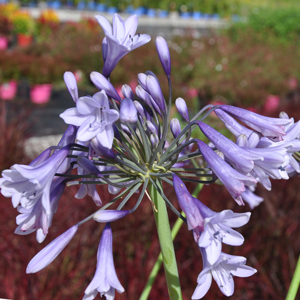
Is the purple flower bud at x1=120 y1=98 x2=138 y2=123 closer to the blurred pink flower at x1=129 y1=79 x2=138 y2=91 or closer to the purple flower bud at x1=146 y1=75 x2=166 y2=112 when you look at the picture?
the purple flower bud at x1=146 y1=75 x2=166 y2=112

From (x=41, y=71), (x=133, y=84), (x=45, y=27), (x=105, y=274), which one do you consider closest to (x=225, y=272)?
(x=105, y=274)

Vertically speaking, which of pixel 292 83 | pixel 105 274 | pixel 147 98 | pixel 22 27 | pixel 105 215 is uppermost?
pixel 147 98

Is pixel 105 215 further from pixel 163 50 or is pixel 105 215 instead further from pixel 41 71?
pixel 41 71

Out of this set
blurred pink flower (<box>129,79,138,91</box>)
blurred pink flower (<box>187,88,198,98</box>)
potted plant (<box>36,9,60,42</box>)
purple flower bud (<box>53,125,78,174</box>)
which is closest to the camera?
purple flower bud (<box>53,125,78,174</box>)

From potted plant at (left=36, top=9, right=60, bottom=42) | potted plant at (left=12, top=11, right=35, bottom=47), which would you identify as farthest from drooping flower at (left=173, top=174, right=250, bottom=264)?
potted plant at (left=36, top=9, right=60, bottom=42)

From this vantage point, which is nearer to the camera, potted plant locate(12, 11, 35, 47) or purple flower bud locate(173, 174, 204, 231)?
purple flower bud locate(173, 174, 204, 231)

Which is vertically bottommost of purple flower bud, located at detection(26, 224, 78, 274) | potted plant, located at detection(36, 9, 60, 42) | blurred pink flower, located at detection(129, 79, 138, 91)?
potted plant, located at detection(36, 9, 60, 42)
